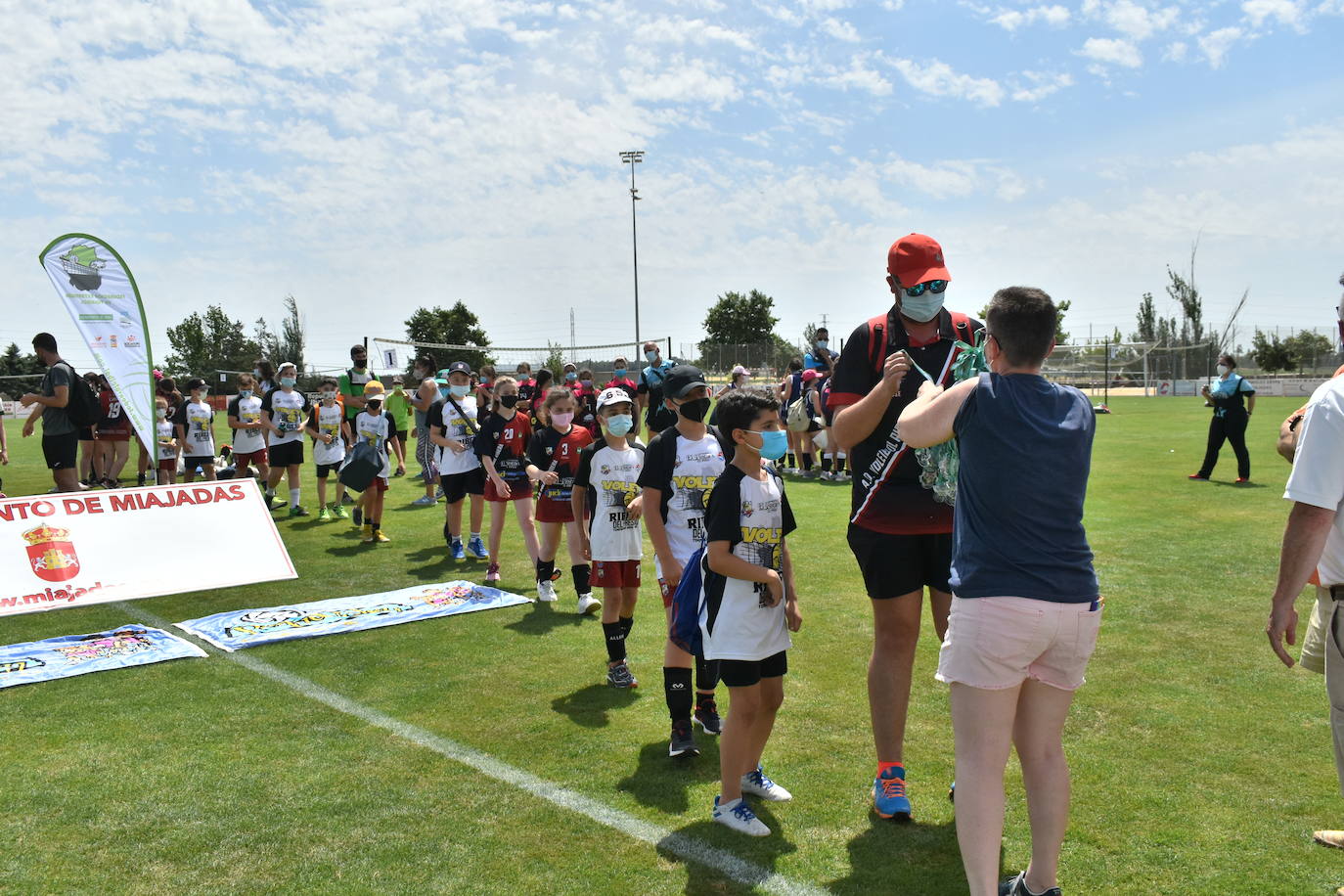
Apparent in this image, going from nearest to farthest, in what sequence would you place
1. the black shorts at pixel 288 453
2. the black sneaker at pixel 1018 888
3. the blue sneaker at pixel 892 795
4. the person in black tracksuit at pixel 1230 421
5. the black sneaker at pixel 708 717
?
the black sneaker at pixel 1018 888, the blue sneaker at pixel 892 795, the black sneaker at pixel 708 717, the black shorts at pixel 288 453, the person in black tracksuit at pixel 1230 421

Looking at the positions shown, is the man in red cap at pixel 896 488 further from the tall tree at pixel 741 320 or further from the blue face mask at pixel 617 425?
the tall tree at pixel 741 320

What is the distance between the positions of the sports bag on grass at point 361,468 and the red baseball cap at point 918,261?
858 cm

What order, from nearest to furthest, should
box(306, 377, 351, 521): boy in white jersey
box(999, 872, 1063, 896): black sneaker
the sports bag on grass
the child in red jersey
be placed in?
box(999, 872, 1063, 896): black sneaker, the child in red jersey, the sports bag on grass, box(306, 377, 351, 521): boy in white jersey

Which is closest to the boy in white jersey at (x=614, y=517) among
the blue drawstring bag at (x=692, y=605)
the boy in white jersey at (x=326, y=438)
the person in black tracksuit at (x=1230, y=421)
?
the blue drawstring bag at (x=692, y=605)

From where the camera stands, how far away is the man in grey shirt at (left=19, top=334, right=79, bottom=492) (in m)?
9.95

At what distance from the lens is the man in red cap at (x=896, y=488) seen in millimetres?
3768

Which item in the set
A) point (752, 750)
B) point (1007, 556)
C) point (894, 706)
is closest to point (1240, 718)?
point (894, 706)

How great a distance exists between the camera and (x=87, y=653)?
6.51 meters

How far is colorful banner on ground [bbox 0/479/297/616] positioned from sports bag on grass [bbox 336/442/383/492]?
1421 mm

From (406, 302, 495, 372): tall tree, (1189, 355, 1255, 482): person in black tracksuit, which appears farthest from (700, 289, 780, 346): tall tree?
(1189, 355, 1255, 482): person in black tracksuit

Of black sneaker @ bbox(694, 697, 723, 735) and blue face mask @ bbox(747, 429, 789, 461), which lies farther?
black sneaker @ bbox(694, 697, 723, 735)

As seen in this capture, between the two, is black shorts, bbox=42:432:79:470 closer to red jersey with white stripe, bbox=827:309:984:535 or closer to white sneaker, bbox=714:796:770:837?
white sneaker, bbox=714:796:770:837

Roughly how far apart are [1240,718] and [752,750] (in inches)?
112

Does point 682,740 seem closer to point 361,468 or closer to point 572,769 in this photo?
point 572,769
